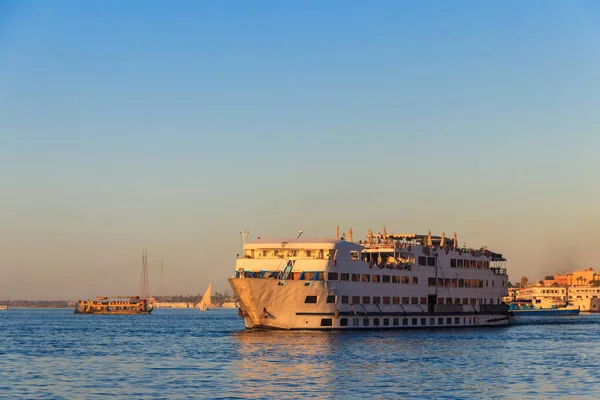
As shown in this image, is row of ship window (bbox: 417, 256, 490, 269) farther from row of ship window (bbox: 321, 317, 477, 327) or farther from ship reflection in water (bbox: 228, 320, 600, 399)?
ship reflection in water (bbox: 228, 320, 600, 399)

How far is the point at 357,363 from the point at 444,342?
24.4m

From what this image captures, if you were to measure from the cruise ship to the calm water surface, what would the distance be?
3237mm

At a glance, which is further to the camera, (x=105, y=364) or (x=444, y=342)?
(x=444, y=342)

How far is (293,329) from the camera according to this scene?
3504 inches

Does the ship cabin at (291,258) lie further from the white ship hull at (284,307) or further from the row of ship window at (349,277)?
the white ship hull at (284,307)

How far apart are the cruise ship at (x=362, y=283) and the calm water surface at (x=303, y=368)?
3.24 meters

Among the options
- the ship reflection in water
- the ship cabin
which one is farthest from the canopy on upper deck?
the ship reflection in water

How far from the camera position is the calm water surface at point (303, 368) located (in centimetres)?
4706

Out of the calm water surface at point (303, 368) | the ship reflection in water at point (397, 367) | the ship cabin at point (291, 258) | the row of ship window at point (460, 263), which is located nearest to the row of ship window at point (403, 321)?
the ship reflection in water at point (397, 367)

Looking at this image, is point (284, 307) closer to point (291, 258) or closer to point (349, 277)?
point (291, 258)

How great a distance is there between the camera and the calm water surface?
47062 millimetres

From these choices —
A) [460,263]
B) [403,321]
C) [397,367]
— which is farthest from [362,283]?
[397,367]

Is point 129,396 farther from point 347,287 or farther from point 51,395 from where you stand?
point 347,287

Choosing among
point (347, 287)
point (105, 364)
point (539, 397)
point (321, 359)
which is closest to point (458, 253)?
point (347, 287)
